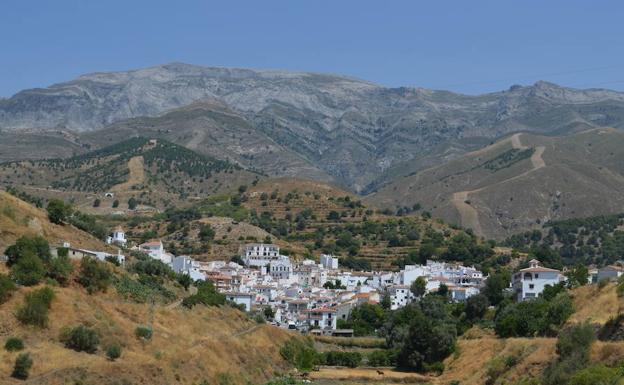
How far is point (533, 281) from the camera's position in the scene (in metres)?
77.3

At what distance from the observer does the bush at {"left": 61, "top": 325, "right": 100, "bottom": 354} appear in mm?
44594

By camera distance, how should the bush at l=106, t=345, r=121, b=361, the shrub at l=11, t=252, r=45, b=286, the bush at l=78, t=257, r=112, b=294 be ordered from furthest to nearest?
the bush at l=78, t=257, r=112, b=294, the shrub at l=11, t=252, r=45, b=286, the bush at l=106, t=345, r=121, b=361

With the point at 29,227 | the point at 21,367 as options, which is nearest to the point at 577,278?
the point at 29,227

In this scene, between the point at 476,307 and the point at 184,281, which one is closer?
the point at 184,281

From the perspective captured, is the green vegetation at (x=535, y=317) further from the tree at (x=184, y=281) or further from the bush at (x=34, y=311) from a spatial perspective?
the bush at (x=34, y=311)

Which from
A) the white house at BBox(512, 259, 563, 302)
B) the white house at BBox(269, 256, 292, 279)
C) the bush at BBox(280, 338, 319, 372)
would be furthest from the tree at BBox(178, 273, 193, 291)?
the white house at BBox(269, 256, 292, 279)

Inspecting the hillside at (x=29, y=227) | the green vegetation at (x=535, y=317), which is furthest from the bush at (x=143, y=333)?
the green vegetation at (x=535, y=317)

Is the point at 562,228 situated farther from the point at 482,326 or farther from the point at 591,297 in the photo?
the point at 591,297

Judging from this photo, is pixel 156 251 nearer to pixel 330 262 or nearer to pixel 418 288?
pixel 330 262

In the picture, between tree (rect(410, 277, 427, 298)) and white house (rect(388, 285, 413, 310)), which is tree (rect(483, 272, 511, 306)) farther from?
white house (rect(388, 285, 413, 310))

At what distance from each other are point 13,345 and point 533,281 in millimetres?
47513

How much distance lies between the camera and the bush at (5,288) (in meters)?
45.5

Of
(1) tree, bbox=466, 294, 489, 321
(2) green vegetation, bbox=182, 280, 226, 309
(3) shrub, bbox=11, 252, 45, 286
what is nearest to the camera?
(3) shrub, bbox=11, 252, 45, 286

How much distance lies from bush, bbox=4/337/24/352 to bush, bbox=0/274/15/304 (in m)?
3.59
